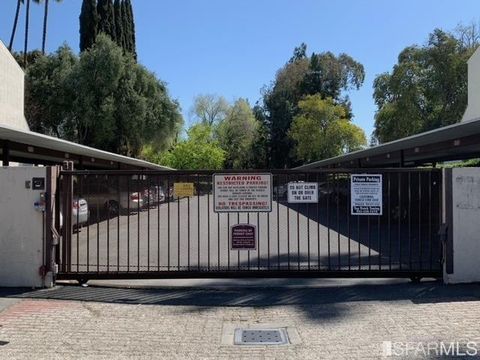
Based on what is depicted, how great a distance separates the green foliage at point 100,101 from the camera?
3925cm

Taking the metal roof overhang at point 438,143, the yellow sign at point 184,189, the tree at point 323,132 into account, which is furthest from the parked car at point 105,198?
the tree at point 323,132

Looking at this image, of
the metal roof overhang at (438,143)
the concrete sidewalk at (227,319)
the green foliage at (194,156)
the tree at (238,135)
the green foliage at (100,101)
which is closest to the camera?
the concrete sidewalk at (227,319)

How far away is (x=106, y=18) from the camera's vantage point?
46500 mm

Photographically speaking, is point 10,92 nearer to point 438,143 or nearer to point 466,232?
point 438,143

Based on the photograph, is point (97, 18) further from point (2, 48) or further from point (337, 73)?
point (337, 73)

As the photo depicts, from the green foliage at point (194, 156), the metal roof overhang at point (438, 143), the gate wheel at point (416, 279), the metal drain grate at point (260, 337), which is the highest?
the green foliage at point (194, 156)

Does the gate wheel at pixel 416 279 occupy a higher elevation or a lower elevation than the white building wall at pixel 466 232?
lower

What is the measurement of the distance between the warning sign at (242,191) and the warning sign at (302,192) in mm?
389

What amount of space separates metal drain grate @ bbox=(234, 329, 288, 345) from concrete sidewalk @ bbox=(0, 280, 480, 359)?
13 cm

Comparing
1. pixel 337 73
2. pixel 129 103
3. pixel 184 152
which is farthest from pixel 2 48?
pixel 337 73

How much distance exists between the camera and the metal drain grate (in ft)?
20.0

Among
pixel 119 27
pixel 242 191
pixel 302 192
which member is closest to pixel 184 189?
pixel 242 191

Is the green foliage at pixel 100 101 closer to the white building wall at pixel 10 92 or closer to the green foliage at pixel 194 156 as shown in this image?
the white building wall at pixel 10 92

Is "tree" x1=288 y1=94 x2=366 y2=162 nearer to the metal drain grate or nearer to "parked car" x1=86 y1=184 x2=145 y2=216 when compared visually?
"parked car" x1=86 y1=184 x2=145 y2=216
